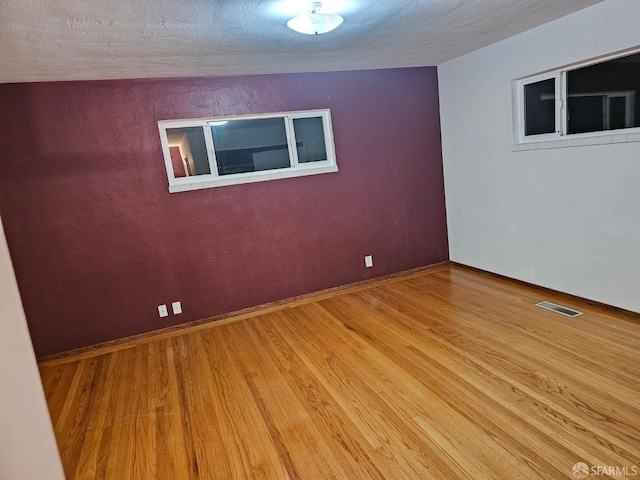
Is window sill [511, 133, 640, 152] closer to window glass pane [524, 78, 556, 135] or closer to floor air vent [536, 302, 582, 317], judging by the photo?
window glass pane [524, 78, 556, 135]

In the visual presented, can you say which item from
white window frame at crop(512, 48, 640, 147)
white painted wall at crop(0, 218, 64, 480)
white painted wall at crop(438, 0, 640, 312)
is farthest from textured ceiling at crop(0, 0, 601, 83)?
white painted wall at crop(0, 218, 64, 480)

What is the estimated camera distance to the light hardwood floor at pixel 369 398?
182 cm

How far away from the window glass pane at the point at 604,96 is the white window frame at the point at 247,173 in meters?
2.19

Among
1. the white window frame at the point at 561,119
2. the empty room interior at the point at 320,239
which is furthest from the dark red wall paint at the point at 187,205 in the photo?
the white window frame at the point at 561,119

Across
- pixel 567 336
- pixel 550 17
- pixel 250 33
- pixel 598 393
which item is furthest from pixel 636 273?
pixel 250 33

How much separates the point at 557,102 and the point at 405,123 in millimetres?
1554

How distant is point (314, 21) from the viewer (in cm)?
222

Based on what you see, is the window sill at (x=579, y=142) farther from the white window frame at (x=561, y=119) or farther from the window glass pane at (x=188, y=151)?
the window glass pane at (x=188, y=151)

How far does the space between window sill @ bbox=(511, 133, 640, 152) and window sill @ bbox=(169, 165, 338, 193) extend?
1831 millimetres

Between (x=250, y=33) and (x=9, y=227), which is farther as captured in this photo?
(x=9, y=227)

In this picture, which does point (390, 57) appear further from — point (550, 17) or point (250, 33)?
point (250, 33)

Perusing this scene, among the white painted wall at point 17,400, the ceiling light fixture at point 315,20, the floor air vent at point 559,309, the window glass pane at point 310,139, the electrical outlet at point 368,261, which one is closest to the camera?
the white painted wall at point 17,400

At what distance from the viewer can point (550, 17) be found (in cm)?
291

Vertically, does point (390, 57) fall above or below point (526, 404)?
above
